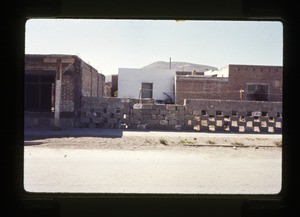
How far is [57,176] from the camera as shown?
6.94m

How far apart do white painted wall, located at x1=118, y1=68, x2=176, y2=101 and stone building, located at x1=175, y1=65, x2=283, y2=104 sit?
4.24 meters

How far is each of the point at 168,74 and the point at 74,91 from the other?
1623 cm

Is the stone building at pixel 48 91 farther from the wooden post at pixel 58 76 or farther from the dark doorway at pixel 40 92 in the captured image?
the wooden post at pixel 58 76

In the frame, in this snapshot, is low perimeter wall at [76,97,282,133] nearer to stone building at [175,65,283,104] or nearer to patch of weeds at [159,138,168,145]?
patch of weeds at [159,138,168,145]

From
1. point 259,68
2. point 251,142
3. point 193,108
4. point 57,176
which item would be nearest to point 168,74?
point 259,68

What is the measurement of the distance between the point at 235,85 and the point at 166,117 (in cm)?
1192

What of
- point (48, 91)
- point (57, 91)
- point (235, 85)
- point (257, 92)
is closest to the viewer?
point (57, 91)

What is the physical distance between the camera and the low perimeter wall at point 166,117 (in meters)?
16.4

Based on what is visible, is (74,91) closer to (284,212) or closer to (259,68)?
(284,212)

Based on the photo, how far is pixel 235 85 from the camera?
87.1ft

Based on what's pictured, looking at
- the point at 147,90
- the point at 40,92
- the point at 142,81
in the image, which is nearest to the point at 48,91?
the point at 40,92

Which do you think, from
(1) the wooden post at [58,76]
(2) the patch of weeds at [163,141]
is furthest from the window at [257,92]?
(2) the patch of weeds at [163,141]

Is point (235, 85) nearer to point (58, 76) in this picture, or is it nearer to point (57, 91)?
point (58, 76)

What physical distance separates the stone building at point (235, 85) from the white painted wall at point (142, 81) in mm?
4240
